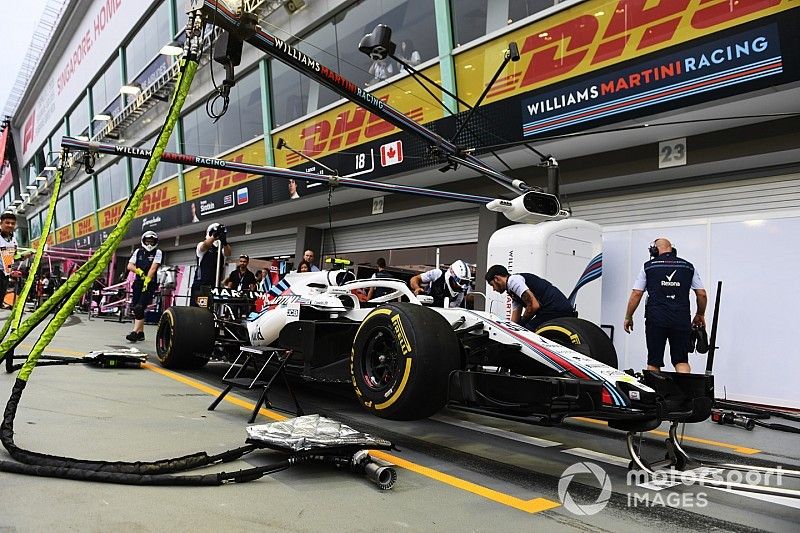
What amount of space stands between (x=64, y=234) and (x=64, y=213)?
1.18 m

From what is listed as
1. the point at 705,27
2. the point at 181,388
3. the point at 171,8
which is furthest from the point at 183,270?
the point at 705,27

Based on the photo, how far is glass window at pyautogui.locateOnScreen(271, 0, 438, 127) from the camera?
396 inches

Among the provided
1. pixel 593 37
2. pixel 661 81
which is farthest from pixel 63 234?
pixel 661 81

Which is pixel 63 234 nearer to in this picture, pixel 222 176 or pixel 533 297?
pixel 222 176

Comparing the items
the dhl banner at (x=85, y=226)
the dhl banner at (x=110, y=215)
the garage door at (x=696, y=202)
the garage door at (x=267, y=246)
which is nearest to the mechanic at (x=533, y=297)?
the garage door at (x=696, y=202)

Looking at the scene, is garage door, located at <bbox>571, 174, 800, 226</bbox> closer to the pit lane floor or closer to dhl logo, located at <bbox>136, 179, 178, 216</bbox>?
the pit lane floor

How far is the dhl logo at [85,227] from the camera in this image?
29.5m

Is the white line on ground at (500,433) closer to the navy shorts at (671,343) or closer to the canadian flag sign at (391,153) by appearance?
the navy shorts at (671,343)

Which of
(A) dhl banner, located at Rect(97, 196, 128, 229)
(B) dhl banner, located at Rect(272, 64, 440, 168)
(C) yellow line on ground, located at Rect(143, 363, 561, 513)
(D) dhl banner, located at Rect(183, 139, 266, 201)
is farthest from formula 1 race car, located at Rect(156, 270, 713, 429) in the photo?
(A) dhl banner, located at Rect(97, 196, 128, 229)

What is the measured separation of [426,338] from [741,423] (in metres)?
3.27

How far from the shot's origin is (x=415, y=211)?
458 inches

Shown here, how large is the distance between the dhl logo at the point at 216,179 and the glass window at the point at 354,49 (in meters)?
1.91

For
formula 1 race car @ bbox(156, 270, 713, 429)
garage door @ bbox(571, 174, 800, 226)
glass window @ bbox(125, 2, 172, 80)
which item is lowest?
formula 1 race car @ bbox(156, 270, 713, 429)

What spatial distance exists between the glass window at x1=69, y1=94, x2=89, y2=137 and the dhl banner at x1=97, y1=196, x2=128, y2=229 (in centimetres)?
527
